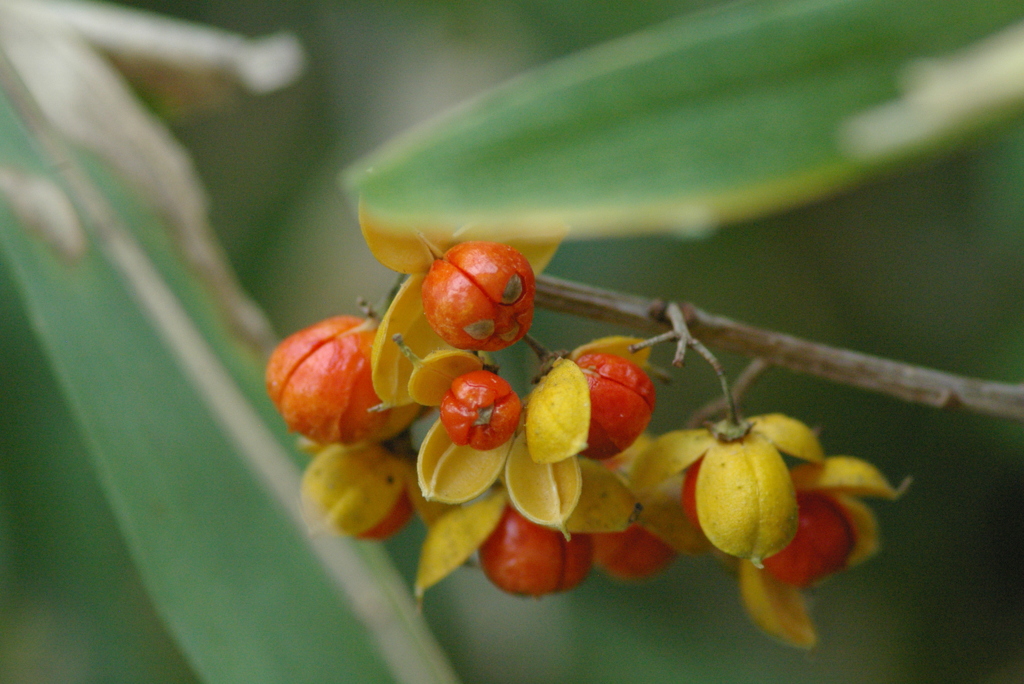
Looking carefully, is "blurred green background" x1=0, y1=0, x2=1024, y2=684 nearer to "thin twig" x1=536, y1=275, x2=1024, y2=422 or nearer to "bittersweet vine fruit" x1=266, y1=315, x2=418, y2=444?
"thin twig" x1=536, y1=275, x2=1024, y2=422

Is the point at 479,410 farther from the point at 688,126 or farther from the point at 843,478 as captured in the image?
the point at 843,478

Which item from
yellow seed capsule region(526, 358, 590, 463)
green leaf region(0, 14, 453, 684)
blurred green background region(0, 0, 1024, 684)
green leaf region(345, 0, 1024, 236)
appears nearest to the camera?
green leaf region(345, 0, 1024, 236)

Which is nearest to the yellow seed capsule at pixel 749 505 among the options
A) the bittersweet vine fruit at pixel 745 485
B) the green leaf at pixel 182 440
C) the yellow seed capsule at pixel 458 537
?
the bittersweet vine fruit at pixel 745 485

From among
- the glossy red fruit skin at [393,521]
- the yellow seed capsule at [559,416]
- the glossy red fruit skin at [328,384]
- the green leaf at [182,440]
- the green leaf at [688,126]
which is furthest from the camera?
the green leaf at [182,440]

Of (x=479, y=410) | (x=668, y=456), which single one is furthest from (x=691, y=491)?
(x=479, y=410)

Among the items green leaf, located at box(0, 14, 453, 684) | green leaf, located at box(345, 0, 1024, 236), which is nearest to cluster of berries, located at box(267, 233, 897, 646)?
green leaf, located at box(345, 0, 1024, 236)

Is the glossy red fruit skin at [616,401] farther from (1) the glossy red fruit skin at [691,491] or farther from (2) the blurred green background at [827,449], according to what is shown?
(2) the blurred green background at [827,449]
